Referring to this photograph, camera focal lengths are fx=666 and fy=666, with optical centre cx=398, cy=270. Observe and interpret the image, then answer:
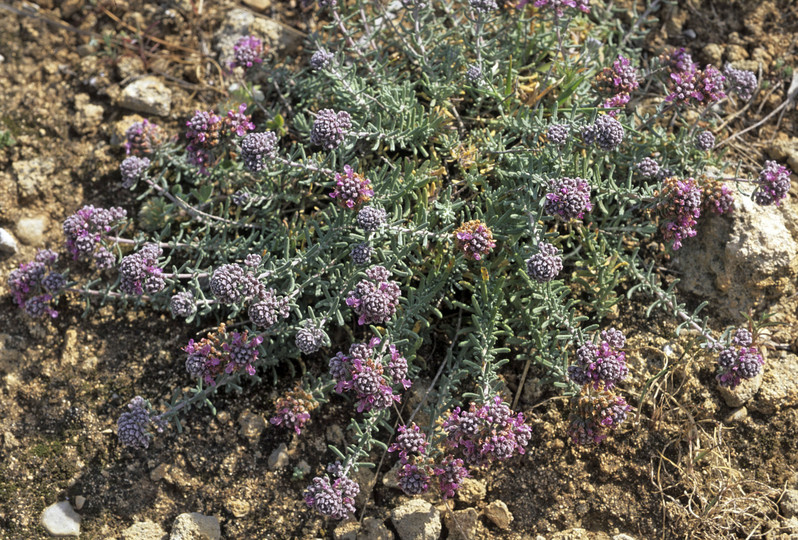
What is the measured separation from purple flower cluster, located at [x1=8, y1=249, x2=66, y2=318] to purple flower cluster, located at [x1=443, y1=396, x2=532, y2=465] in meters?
3.23

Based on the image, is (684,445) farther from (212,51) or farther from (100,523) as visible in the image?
(212,51)

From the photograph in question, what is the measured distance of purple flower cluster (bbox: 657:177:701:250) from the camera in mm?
4648

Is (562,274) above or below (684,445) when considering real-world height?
→ above

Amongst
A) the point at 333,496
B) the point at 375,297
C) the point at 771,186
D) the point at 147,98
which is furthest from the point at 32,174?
the point at 771,186

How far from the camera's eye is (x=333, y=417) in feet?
16.5

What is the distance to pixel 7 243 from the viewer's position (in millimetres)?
5605

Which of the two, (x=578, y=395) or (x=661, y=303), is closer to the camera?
(x=578, y=395)

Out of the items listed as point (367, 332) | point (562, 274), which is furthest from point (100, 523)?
point (562, 274)

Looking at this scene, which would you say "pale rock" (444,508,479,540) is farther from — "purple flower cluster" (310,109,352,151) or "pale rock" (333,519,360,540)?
"purple flower cluster" (310,109,352,151)

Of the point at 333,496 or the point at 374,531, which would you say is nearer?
the point at 333,496

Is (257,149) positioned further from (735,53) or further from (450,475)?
(735,53)

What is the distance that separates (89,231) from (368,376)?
2.44m

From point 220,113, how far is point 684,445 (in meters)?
4.78

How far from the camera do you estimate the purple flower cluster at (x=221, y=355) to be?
4.57m
